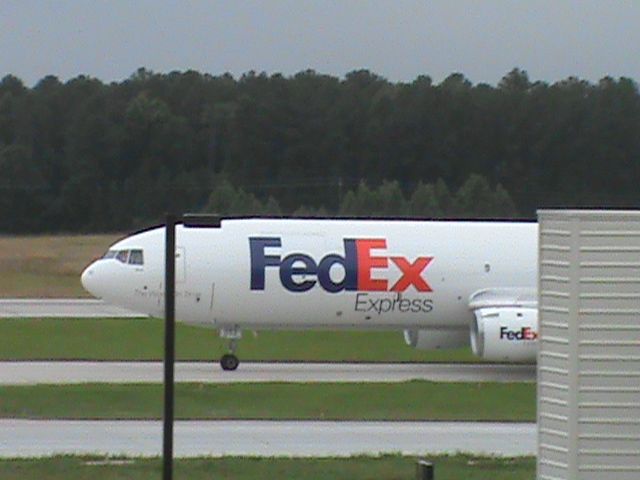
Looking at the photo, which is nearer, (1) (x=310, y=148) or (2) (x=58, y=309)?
(2) (x=58, y=309)

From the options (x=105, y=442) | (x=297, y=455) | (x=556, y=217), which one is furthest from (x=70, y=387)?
(x=556, y=217)

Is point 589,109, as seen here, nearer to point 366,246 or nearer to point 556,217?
point 366,246

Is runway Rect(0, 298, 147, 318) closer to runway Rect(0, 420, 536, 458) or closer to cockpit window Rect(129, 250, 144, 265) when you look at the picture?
cockpit window Rect(129, 250, 144, 265)

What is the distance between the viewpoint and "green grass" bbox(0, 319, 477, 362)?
35.2 meters

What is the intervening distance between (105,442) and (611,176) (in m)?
40.0

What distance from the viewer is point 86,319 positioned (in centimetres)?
4359

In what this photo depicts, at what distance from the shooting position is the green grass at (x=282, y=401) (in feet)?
80.4

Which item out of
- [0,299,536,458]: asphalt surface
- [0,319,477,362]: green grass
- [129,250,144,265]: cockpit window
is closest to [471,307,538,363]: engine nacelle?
[0,319,477,362]: green grass

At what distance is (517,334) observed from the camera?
105ft

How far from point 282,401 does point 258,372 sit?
5903 millimetres

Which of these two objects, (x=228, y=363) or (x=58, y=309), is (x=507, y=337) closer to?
(x=228, y=363)

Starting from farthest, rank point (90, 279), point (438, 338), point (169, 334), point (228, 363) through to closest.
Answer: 1. point (438, 338)
2. point (90, 279)
3. point (228, 363)
4. point (169, 334)

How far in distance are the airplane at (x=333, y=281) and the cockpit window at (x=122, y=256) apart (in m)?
0.04

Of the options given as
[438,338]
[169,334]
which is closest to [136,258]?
[438,338]
